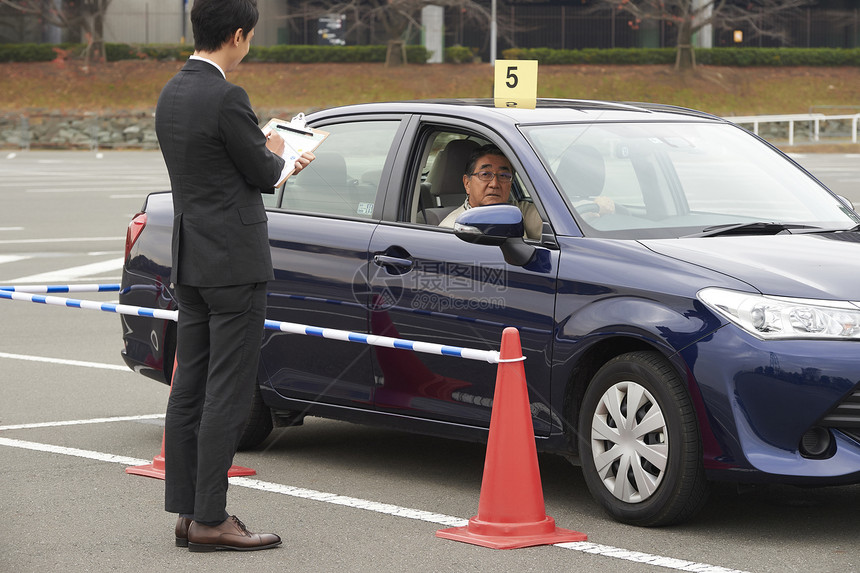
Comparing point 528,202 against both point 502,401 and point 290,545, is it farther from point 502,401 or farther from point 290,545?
point 290,545

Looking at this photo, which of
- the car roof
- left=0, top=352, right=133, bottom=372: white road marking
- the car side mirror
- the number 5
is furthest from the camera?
left=0, top=352, right=133, bottom=372: white road marking

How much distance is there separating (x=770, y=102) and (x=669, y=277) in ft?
153

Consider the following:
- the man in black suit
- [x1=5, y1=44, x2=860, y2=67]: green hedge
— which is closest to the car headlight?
the man in black suit

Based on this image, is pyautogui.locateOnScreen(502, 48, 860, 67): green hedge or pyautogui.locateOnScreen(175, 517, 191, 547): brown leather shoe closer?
pyautogui.locateOnScreen(175, 517, 191, 547): brown leather shoe

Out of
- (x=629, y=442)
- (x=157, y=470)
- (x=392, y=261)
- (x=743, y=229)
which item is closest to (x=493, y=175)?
(x=392, y=261)

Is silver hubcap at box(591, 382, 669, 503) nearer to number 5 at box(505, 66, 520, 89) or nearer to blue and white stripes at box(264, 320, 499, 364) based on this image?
blue and white stripes at box(264, 320, 499, 364)

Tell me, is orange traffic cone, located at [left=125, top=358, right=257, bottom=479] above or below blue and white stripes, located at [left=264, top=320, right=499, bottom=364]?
below

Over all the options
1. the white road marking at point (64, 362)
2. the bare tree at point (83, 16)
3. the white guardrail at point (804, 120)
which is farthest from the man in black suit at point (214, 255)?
the bare tree at point (83, 16)

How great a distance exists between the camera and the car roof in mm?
6398

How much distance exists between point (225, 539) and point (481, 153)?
2271 millimetres

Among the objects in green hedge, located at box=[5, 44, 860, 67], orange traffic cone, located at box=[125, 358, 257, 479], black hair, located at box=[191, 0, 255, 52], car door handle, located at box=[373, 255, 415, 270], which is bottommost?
orange traffic cone, located at box=[125, 358, 257, 479]

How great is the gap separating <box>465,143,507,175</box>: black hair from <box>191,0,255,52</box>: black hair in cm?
159

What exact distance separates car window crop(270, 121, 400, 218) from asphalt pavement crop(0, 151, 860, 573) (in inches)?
50.1

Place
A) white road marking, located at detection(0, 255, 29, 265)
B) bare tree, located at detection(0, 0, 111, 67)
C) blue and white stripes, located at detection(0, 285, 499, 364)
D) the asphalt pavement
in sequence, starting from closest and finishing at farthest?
the asphalt pavement → blue and white stripes, located at detection(0, 285, 499, 364) → white road marking, located at detection(0, 255, 29, 265) → bare tree, located at detection(0, 0, 111, 67)
